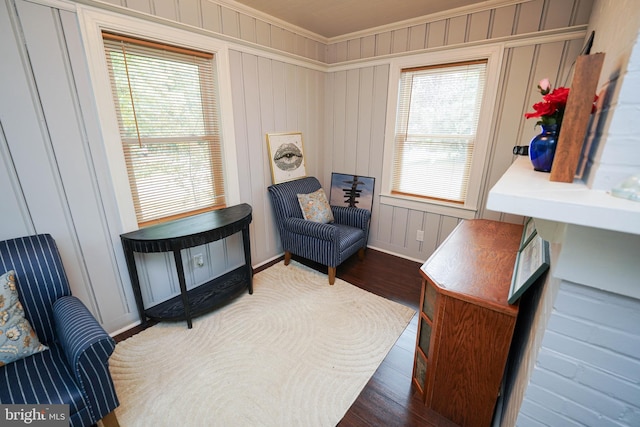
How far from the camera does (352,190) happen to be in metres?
3.51

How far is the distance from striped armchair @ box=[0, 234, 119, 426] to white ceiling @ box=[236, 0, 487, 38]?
2438mm

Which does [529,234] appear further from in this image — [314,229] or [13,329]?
[13,329]

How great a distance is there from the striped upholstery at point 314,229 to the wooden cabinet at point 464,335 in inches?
44.7

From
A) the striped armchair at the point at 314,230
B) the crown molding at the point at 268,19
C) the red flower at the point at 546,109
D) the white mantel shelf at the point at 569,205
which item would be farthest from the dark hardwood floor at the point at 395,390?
the crown molding at the point at 268,19

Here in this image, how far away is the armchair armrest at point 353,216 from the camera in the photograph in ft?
A: 10.2

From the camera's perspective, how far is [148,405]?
1.52 meters

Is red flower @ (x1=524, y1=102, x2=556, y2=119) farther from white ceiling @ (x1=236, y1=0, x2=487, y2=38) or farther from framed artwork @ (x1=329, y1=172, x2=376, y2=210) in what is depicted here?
framed artwork @ (x1=329, y1=172, x2=376, y2=210)

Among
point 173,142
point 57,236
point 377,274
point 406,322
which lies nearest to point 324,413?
point 406,322

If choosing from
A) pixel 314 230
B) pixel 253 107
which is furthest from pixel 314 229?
pixel 253 107

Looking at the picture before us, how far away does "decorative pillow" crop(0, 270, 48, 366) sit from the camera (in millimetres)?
1249

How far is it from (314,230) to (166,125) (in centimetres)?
155

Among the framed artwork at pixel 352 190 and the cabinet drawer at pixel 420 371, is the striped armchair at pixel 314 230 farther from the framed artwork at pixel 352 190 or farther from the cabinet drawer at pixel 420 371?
the cabinet drawer at pixel 420 371

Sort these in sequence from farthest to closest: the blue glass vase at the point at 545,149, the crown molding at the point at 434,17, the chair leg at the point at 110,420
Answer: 1. the crown molding at the point at 434,17
2. the chair leg at the point at 110,420
3. the blue glass vase at the point at 545,149

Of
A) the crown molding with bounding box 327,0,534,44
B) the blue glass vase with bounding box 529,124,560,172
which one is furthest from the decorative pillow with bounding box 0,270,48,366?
the crown molding with bounding box 327,0,534,44
